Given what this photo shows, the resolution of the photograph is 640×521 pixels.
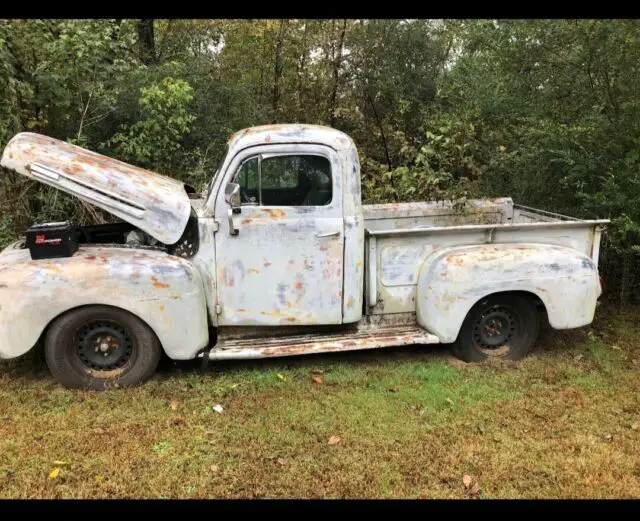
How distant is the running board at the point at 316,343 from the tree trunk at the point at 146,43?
25.5ft

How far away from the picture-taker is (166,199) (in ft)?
14.8

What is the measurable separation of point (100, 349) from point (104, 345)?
0.05 metres

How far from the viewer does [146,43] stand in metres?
10.8

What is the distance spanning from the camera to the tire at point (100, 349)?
4.29 m

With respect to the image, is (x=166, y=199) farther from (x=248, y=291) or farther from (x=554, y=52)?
(x=554, y=52)

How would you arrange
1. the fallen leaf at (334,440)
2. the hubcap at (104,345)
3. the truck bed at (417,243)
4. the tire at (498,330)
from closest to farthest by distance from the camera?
the fallen leaf at (334,440)
the hubcap at (104,345)
the truck bed at (417,243)
the tire at (498,330)

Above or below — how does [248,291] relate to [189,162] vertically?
below

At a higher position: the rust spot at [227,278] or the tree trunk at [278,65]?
the tree trunk at [278,65]

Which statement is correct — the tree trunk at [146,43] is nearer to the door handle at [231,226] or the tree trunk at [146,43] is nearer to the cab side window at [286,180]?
the cab side window at [286,180]

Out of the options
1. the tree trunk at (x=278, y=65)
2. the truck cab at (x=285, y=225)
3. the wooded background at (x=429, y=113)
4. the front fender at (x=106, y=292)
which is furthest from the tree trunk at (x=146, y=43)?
the front fender at (x=106, y=292)

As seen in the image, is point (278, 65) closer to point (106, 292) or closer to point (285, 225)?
point (285, 225)
